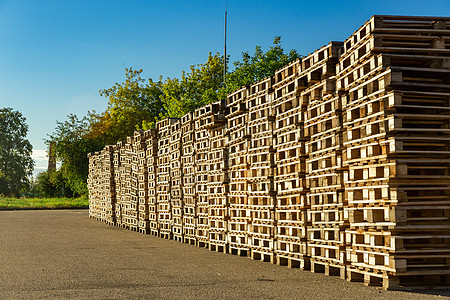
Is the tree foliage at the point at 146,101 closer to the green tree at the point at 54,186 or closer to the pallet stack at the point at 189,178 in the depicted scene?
the green tree at the point at 54,186

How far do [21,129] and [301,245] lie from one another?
311 ft

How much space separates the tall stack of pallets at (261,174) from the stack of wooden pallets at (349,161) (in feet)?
0.08

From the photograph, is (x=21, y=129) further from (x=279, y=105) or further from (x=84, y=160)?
(x=279, y=105)

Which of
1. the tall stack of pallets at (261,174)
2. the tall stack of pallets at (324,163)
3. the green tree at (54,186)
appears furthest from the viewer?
the green tree at (54,186)

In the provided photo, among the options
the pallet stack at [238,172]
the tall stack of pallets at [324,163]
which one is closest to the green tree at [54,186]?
the pallet stack at [238,172]

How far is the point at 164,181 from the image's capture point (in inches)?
764

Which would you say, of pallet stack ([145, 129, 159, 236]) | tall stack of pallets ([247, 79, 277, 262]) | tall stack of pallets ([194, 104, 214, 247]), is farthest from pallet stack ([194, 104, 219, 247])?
pallet stack ([145, 129, 159, 236])

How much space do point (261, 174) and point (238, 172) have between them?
1.35 metres

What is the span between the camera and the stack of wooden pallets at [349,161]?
8102mm

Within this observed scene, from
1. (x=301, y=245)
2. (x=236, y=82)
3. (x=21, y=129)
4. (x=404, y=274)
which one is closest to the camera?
(x=404, y=274)

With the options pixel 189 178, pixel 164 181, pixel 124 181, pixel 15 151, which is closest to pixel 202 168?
pixel 189 178

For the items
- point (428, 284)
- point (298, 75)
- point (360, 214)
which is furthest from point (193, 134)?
point (428, 284)

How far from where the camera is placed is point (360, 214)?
28.9ft

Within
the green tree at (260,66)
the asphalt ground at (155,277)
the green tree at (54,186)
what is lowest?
the asphalt ground at (155,277)
